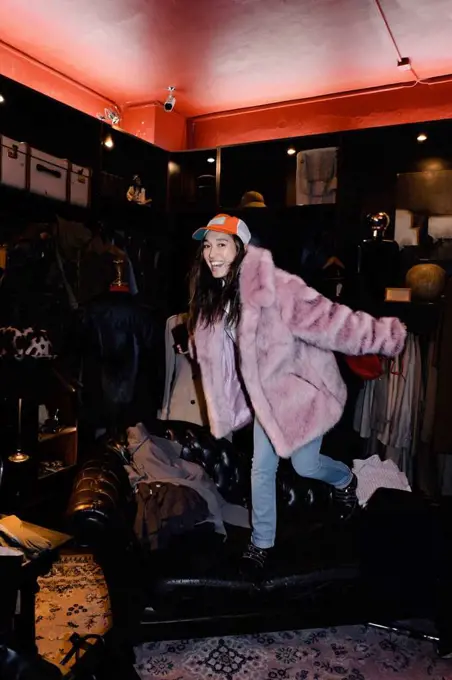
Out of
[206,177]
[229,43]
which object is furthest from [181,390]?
[229,43]

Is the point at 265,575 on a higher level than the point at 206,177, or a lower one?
lower

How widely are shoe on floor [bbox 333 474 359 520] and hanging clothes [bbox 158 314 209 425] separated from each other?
1088 millimetres

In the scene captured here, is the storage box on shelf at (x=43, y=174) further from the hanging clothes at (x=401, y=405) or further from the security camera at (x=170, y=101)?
the hanging clothes at (x=401, y=405)

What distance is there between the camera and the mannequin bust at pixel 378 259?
3814 mm

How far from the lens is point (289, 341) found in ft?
7.41

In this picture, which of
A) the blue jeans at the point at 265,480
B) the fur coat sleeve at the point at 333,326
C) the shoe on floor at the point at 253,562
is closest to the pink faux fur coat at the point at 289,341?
the fur coat sleeve at the point at 333,326

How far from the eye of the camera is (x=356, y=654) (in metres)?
2.23

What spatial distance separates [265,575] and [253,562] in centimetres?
8

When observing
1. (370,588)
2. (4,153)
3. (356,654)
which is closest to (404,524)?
(370,588)

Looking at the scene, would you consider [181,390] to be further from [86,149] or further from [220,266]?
[86,149]

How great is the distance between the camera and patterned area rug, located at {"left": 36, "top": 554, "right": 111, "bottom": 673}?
2199 mm

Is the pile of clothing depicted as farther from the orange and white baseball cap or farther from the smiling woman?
the orange and white baseball cap

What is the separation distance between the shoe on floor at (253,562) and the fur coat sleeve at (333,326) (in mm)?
981

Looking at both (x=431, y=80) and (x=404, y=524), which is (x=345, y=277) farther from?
(x=404, y=524)
